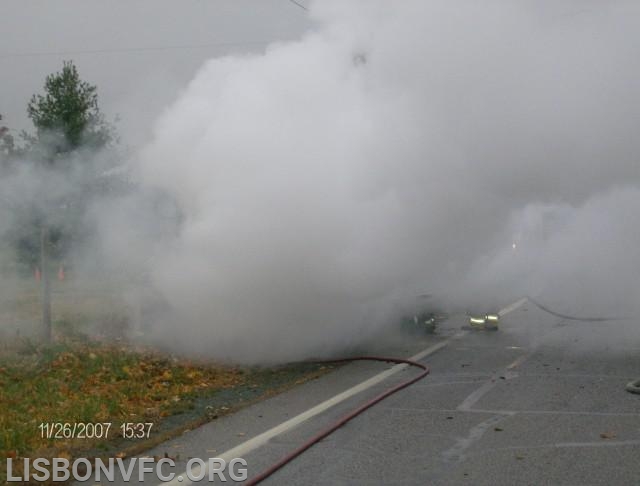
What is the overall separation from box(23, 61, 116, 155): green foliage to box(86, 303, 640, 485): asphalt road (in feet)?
17.2

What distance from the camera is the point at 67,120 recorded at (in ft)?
44.5

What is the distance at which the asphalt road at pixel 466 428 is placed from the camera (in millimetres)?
6402

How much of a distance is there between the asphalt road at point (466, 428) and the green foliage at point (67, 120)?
17.2 feet

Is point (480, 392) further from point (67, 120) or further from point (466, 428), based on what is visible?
point (67, 120)

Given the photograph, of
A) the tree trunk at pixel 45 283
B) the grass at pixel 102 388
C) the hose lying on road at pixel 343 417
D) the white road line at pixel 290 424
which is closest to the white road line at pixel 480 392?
the hose lying on road at pixel 343 417

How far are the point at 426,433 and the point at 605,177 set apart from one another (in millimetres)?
6378

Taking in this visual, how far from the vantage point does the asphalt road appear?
640 cm

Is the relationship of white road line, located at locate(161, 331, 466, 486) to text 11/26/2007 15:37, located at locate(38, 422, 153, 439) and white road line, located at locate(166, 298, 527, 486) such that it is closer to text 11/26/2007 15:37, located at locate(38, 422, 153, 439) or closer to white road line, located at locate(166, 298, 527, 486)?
white road line, located at locate(166, 298, 527, 486)

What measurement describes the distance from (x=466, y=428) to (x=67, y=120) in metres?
8.47

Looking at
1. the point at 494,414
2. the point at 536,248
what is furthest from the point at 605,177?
the point at 536,248

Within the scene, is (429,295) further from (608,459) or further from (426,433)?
(608,459)

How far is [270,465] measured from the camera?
6613mm

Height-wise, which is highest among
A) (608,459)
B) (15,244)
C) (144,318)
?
(15,244)

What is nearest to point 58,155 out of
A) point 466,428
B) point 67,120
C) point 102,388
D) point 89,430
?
point 67,120
